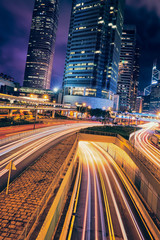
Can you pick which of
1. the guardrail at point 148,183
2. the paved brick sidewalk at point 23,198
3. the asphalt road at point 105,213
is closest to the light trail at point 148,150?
the guardrail at point 148,183

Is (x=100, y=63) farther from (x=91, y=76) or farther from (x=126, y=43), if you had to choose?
(x=126, y=43)

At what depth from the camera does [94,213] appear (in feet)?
45.3

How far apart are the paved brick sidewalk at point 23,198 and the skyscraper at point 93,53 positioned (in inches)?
4035

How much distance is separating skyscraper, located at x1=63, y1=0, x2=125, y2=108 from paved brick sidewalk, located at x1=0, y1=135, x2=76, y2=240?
4035 inches

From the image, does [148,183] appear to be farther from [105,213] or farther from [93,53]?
[93,53]

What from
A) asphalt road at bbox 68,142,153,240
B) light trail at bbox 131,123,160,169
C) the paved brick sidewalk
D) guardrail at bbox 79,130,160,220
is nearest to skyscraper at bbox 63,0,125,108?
light trail at bbox 131,123,160,169

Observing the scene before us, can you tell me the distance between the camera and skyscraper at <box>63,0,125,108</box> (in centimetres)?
11250

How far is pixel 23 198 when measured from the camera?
29.6 ft

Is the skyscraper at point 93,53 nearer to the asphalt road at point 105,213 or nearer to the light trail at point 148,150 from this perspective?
the light trail at point 148,150

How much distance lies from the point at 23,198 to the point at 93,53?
4856 inches

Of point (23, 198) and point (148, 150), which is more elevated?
point (148, 150)

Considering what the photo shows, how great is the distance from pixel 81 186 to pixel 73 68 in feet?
381

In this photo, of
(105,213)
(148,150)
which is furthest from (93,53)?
(105,213)

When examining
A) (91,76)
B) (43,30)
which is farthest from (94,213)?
(43,30)
